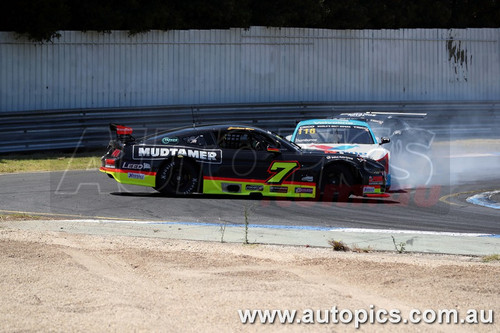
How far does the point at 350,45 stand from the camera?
86.7 feet

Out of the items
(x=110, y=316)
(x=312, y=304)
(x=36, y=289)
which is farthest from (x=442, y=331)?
(x=36, y=289)

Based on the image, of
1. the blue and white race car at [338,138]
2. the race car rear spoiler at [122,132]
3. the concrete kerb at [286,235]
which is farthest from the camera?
→ the blue and white race car at [338,138]

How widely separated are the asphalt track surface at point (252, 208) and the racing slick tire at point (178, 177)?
7.8 inches

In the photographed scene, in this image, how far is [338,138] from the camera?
15883mm

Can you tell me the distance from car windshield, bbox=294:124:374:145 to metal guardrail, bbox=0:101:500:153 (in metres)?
7.19

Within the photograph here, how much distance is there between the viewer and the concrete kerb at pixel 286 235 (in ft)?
33.0

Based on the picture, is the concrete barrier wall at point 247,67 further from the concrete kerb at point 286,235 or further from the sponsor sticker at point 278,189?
the concrete kerb at point 286,235

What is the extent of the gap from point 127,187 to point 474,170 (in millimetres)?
8722

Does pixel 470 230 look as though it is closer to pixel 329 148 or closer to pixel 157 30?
pixel 329 148

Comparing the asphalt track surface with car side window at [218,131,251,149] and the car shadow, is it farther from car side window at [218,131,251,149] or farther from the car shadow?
car side window at [218,131,251,149]

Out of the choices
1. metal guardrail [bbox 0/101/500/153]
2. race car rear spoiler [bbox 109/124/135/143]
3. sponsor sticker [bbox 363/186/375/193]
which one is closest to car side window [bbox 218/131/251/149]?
race car rear spoiler [bbox 109/124/135/143]

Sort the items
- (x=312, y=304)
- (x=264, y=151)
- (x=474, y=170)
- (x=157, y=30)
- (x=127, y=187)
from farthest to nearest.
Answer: (x=157, y=30) < (x=474, y=170) < (x=127, y=187) < (x=264, y=151) < (x=312, y=304)

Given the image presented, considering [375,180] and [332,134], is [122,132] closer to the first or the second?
[332,134]

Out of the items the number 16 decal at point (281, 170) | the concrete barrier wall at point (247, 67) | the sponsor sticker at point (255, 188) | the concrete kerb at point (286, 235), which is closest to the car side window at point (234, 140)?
the number 16 decal at point (281, 170)
